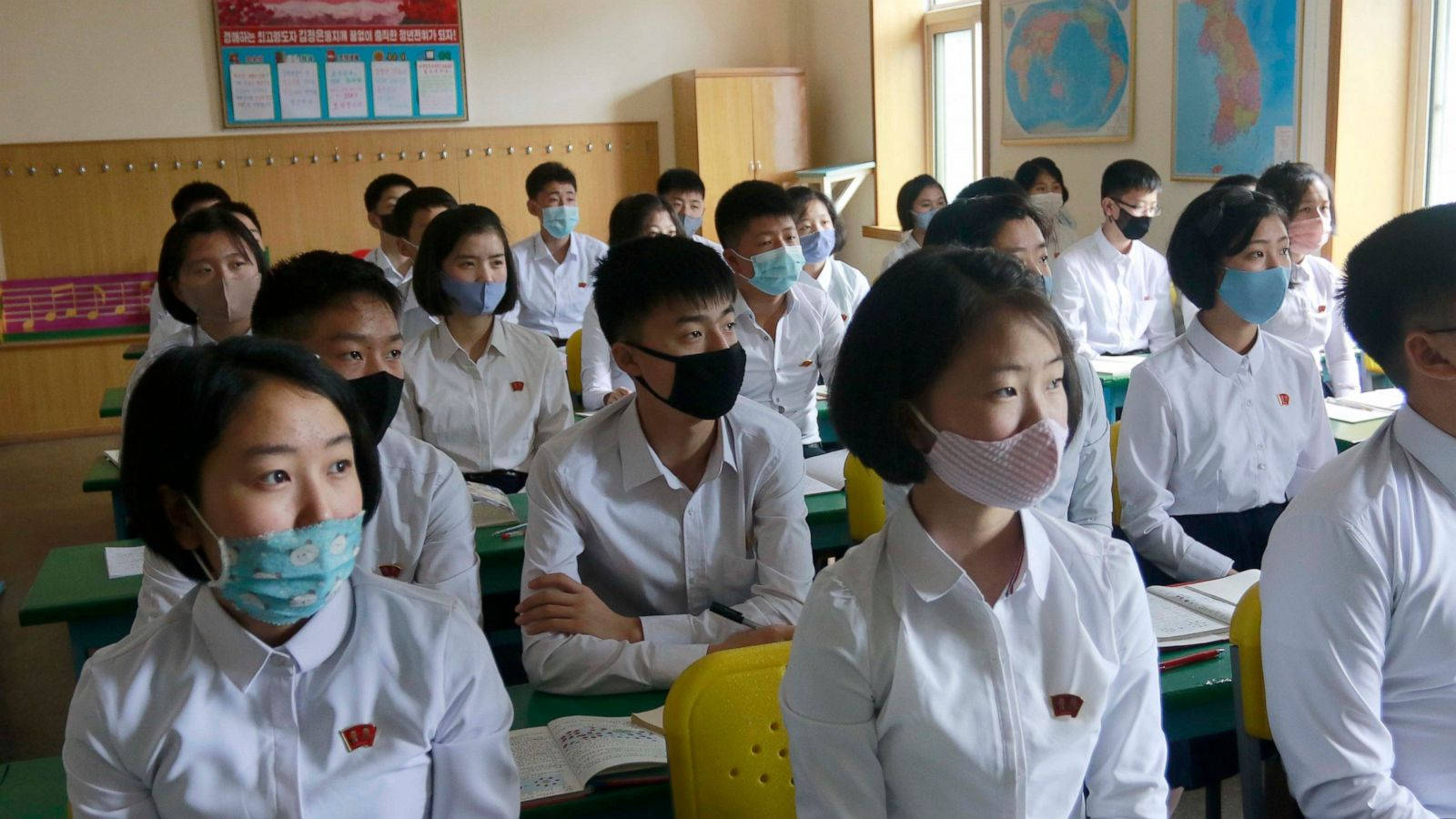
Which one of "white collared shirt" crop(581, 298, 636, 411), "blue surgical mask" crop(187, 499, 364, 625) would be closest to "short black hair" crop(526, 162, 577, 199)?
"white collared shirt" crop(581, 298, 636, 411)

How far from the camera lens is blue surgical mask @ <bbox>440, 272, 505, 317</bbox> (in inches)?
144

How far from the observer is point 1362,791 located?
1478 millimetres

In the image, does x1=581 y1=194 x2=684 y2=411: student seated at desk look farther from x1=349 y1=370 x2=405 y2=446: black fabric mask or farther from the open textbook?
the open textbook

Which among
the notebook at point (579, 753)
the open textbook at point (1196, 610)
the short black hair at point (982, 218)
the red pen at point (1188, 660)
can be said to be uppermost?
the short black hair at point (982, 218)

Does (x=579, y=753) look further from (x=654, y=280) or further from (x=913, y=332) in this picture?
(x=654, y=280)

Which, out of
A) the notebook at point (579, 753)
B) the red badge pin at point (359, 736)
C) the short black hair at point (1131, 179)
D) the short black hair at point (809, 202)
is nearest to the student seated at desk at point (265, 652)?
the red badge pin at point (359, 736)

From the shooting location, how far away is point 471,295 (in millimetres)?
3672

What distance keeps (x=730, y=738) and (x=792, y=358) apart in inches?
99.9

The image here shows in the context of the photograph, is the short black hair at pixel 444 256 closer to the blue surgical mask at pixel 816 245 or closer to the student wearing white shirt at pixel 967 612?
the blue surgical mask at pixel 816 245

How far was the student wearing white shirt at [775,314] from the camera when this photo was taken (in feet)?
13.3

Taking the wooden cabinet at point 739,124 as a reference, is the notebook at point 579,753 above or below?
below

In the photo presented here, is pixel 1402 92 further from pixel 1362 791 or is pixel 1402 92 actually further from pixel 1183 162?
pixel 1362 791

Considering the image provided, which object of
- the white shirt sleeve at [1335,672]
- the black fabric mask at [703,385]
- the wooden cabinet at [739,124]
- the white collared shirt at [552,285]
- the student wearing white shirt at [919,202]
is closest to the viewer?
the white shirt sleeve at [1335,672]

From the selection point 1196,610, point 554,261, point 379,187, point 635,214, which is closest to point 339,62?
point 379,187
